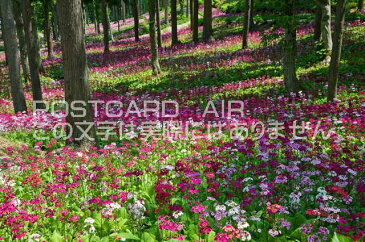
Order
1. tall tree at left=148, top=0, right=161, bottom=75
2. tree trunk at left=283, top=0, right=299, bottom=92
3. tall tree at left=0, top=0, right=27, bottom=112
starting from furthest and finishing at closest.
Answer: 1. tall tree at left=148, top=0, right=161, bottom=75
2. tall tree at left=0, top=0, right=27, bottom=112
3. tree trunk at left=283, top=0, right=299, bottom=92

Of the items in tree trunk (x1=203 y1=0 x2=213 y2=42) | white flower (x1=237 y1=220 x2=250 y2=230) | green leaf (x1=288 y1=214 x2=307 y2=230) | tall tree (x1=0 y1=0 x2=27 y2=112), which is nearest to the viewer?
white flower (x1=237 y1=220 x2=250 y2=230)

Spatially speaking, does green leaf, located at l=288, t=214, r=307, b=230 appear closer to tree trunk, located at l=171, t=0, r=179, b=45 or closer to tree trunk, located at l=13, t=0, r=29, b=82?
tree trunk, located at l=13, t=0, r=29, b=82

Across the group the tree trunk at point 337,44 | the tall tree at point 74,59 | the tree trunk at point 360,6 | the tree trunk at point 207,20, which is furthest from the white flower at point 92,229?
the tree trunk at point 360,6

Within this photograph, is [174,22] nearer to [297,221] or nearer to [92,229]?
[297,221]

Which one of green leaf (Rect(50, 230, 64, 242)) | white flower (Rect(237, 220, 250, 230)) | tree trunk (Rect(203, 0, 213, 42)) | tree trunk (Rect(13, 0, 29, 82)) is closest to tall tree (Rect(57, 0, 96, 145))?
green leaf (Rect(50, 230, 64, 242))

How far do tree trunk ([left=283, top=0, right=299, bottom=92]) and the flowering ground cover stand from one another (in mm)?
609

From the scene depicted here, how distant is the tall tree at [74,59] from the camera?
7.93 meters

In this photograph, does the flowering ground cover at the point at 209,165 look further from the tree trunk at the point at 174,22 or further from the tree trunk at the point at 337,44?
the tree trunk at the point at 174,22

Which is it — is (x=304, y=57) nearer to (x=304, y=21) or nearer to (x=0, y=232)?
(x=304, y=21)

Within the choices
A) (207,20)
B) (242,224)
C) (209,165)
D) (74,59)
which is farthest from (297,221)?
(207,20)

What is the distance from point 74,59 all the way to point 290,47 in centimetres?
791

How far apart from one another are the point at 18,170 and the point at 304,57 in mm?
16062

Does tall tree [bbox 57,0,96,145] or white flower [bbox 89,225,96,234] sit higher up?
tall tree [bbox 57,0,96,145]

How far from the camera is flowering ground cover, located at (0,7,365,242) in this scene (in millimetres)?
4863
